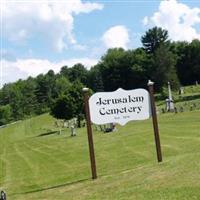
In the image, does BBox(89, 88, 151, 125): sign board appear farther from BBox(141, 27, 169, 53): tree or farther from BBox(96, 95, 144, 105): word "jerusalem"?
BBox(141, 27, 169, 53): tree

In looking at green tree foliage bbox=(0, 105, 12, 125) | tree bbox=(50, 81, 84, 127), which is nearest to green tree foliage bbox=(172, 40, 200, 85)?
tree bbox=(50, 81, 84, 127)

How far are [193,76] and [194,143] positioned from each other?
319ft

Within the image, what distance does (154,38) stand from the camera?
409 feet

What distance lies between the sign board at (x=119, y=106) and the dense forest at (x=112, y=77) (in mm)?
52842

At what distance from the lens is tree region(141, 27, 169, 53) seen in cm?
12400

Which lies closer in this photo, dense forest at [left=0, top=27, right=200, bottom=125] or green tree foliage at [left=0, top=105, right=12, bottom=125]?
dense forest at [left=0, top=27, right=200, bottom=125]

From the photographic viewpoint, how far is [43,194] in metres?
13.7

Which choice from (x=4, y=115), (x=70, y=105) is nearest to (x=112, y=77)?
(x=4, y=115)

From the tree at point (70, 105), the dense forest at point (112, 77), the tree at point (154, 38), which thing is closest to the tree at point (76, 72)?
the dense forest at point (112, 77)

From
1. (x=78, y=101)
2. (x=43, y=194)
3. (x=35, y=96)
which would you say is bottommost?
(x=43, y=194)

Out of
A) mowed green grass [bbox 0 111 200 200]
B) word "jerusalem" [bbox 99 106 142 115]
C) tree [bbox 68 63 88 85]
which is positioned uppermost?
tree [bbox 68 63 88 85]

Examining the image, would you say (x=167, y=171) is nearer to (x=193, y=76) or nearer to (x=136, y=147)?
(x=136, y=147)

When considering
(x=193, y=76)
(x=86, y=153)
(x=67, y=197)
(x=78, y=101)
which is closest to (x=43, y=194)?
(x=67, y=197)

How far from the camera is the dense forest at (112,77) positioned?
74.6 m
